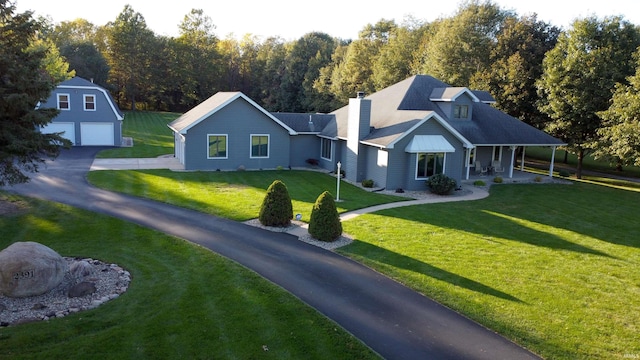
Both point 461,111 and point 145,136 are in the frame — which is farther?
point 145,136

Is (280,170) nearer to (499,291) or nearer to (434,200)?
(434,200)

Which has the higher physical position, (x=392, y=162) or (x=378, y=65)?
(x=378, y=65)

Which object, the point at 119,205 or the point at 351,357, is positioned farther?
the point at 119,205

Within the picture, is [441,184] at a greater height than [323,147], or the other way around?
[323,147]

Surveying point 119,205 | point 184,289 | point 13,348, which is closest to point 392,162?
point 119,205

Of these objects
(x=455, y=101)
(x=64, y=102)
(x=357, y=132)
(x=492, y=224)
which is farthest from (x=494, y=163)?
(x=64, y=102)

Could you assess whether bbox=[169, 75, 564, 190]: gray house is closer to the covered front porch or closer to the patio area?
the covered front porch

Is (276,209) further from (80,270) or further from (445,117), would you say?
(445,117)

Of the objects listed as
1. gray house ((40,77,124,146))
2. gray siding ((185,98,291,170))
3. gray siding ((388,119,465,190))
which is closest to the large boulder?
gray siding ((388,119,465,190))
